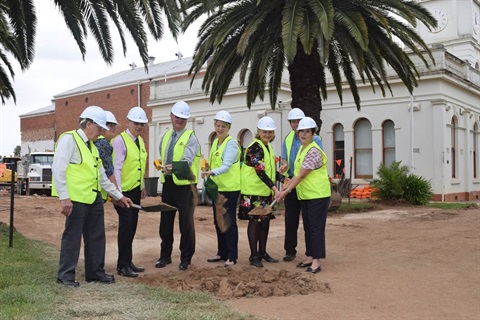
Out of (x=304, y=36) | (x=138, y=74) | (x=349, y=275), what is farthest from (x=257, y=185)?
(x=138, y=74)

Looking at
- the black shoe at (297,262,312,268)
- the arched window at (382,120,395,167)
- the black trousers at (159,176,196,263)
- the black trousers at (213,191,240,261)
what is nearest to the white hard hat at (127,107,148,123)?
the black trousers at (159,176,196,263)

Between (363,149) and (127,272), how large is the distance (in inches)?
758

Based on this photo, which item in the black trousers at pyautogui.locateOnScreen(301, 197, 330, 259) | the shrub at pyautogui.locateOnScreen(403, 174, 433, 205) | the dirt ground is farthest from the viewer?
the shrub at pyautogui.locateOnScreen(403, 174, 433, 205)

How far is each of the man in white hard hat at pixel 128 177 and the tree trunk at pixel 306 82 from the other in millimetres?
8031

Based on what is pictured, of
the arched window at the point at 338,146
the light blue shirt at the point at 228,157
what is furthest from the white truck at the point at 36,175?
the light blue shirt at the point at 228,157

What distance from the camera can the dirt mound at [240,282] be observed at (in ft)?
18.3

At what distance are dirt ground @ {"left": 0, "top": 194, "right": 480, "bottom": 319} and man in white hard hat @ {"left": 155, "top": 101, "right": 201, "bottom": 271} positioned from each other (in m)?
0.31

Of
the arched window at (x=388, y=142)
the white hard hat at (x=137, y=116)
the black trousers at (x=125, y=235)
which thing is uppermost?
the arched window at (x=388, y=142)

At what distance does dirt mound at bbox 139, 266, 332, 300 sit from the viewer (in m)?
5.57

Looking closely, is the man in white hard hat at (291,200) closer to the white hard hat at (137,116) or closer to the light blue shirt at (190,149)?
the light blue shirt at (190,149)

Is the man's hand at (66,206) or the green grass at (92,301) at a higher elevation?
the man's hand at (66,206)

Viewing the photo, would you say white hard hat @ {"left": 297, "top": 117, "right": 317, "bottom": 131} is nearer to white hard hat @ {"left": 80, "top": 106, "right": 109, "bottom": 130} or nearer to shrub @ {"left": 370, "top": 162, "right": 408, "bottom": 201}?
white hard hat @ {"left": 80, "top": 106, "right": 109, "bottom": 130}

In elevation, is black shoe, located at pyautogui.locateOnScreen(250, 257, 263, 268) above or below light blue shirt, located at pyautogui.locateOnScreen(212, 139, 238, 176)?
below

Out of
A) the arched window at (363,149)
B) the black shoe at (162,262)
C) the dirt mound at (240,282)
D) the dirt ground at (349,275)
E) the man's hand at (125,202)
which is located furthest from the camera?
the arched window at (363,149)
